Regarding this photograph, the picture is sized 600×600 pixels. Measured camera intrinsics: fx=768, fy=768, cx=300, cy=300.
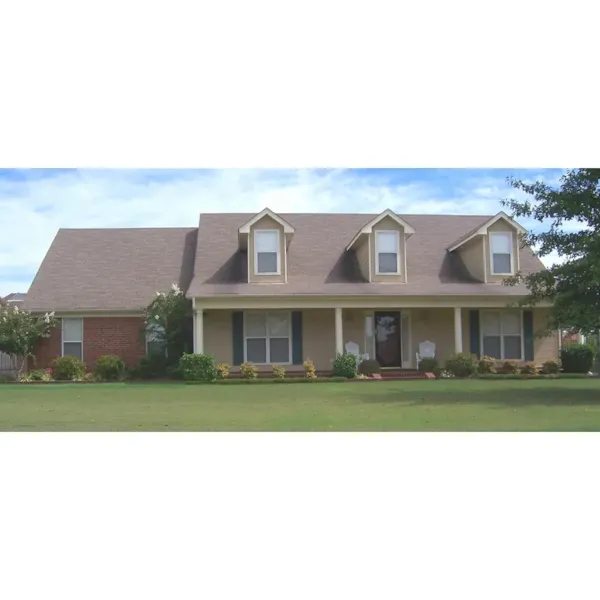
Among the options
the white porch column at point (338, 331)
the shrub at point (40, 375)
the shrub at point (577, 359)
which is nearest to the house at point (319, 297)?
the white porch column at point (338, 331)

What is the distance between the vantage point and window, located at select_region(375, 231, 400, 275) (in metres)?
25.9

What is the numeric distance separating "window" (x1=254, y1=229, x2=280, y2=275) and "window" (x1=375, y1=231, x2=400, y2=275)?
3407mm

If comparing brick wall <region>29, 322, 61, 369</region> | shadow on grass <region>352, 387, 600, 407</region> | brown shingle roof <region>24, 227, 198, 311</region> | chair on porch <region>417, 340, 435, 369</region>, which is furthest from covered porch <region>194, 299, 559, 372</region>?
shadow on grass <region>352, 387, 600, 407</region>

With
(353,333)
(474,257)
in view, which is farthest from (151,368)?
(474,257)

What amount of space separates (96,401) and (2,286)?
39.2 feet

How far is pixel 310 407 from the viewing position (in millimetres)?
15438

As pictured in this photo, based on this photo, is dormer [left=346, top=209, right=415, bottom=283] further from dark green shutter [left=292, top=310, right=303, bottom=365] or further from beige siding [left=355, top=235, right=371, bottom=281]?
dark green shutter [left=292, top=310, right=303, bottom=365]

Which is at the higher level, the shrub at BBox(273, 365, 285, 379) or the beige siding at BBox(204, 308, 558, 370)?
the beige siding at BBox(204, 308, 558, 370)

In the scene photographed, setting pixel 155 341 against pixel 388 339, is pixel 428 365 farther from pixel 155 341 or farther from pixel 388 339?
pixel 155 341

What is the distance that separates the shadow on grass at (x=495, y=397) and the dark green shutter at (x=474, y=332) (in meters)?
6.75

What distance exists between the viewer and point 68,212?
89.6ft

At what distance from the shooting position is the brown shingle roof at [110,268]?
26.7 metres
